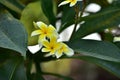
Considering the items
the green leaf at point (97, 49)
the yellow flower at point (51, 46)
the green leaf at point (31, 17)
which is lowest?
the green leaf at point (97, 49)

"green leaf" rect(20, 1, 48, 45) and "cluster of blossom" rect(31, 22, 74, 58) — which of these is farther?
"green leaf" rect(20, 1, 48, 45)

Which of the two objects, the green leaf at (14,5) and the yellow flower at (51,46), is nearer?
the yellow flower at (51,46)

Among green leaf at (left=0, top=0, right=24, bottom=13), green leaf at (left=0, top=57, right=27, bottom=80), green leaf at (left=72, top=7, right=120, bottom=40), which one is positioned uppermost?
green leaf at (left=0, top=0, right=24, bottom=13)

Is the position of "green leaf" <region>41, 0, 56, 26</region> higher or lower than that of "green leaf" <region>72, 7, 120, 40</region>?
higher

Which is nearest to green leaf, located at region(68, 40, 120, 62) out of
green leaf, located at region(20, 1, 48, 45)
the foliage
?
the foliage

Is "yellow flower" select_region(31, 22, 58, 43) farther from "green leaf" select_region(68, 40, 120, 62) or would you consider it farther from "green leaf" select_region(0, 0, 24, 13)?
"green leaf" select_region(0, 0, 24, 13)

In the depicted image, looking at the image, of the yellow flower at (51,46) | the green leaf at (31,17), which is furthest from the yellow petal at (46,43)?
the green leaf at (31,17)

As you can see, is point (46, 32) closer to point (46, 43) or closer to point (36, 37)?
point (46, 43)

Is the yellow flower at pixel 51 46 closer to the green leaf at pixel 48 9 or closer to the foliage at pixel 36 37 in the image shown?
the foliage at pixel 36 37

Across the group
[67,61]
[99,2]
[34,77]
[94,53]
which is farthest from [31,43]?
[67,61]
